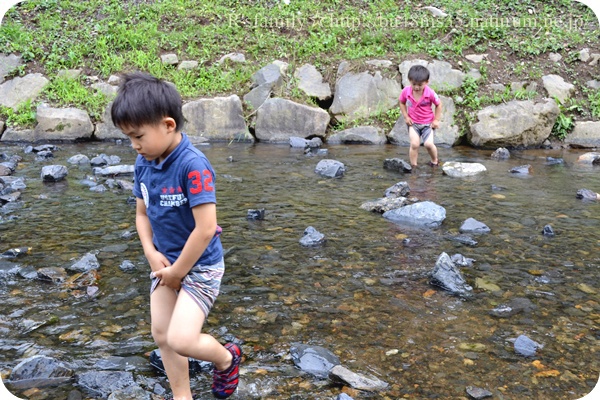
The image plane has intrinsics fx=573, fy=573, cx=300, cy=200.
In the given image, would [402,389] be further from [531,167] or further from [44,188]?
[531,167]

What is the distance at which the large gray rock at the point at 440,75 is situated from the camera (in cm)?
1189

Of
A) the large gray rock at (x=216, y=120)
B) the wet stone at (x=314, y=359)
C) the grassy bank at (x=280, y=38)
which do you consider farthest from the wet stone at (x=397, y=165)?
the wet stone at (x=314, y=359)

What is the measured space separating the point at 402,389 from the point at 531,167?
23.3ft

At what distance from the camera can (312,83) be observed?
1201 centimetres

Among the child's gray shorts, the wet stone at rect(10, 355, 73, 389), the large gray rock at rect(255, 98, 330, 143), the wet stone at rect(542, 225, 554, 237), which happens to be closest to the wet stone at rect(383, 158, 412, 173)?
the child's gray shorts

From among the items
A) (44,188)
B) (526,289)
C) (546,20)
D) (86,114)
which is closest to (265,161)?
(44,188)

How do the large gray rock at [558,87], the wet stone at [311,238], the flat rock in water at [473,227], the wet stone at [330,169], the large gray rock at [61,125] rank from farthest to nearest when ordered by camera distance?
the large gray rock at [558,87]
the large gray rock at [61,125]
the wet stone at [330,169]
the flat rock in water at [473,227]
the wet stone at [311,238]

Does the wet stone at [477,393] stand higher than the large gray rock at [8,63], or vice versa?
the large gray rock at [8,63]

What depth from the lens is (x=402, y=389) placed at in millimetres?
3049

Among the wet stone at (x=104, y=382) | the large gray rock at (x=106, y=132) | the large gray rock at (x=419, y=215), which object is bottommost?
the large gray rock at (x=106, y=132)

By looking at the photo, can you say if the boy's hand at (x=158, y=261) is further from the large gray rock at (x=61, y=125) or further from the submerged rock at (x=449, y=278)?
the large gray rock at (x=61, y=125)

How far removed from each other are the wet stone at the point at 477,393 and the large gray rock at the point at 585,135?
9.61m

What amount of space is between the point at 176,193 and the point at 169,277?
1.41 feet

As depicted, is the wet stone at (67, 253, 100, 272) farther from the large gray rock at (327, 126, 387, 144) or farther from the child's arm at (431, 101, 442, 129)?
the large gray rock at (327, 126, 387, 144)
